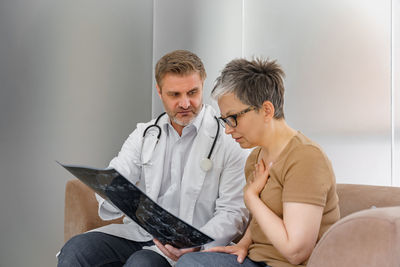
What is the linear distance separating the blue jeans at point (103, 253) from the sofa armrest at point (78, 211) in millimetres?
221

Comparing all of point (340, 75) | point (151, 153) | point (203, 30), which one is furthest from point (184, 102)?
point (203, 30)

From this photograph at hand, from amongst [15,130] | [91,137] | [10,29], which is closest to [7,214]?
[15,130]

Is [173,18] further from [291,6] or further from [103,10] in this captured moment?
[291,6]

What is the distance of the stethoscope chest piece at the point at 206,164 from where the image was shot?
5.54ft

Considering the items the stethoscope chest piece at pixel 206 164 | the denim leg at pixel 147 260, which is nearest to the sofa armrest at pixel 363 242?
the denim leg at pixel 147 260

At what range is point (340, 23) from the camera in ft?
7.82

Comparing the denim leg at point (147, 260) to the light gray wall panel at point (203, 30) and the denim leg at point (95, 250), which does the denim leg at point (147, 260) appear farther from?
the light gray wall panel at point (203, 30)

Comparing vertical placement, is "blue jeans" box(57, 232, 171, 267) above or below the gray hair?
below

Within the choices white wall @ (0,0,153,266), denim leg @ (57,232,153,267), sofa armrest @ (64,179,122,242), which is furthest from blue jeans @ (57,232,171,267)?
white wall @ (0,0,153,266)

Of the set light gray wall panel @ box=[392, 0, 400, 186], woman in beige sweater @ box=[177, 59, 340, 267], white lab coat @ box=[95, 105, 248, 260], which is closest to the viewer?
woman in beige sweater @ box=[177, 59, 340, 267]

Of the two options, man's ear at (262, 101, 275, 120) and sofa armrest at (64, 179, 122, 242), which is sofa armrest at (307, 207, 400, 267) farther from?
sofa armrest at (64, 179, 122, 242)

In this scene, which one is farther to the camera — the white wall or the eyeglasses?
the white wall

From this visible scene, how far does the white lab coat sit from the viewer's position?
1.62 m

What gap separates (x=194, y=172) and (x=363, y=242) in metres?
0.98
